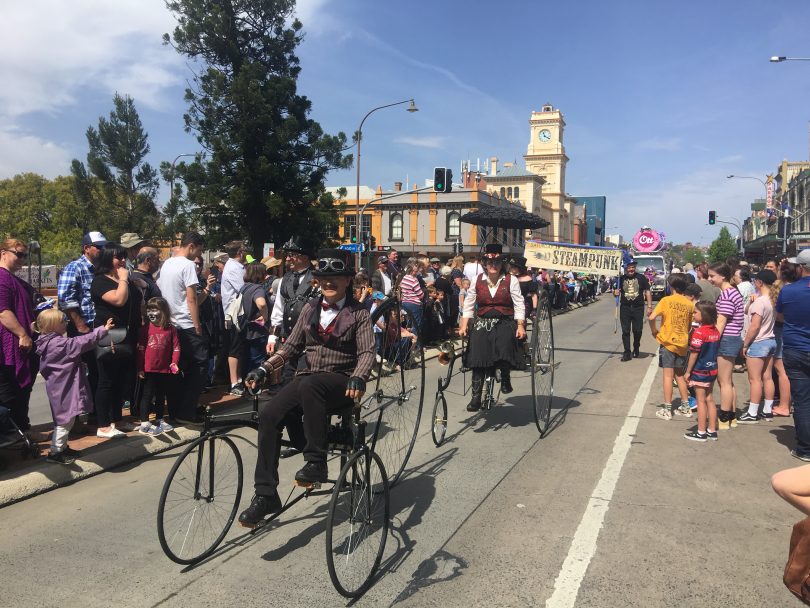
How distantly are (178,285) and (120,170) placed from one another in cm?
4385

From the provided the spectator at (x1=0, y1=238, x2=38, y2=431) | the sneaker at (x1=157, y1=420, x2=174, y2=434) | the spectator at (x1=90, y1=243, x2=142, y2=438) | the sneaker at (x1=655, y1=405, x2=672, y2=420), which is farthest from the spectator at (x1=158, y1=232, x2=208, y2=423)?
the sneaker at (x1=655, y1=405, x2=672, y2=420)

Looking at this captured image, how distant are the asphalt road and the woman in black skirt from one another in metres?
0.84

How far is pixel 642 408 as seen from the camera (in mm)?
8297

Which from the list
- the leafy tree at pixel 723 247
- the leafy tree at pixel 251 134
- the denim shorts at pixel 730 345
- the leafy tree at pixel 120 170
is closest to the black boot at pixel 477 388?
the denim shorts at pixel 730 345

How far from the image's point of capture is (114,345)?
5840 mm

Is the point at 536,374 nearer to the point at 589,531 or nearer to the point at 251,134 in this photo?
the point at 589,531

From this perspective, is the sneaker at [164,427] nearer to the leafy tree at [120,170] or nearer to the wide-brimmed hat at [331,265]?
the wide-brimmed hat at [331,265]

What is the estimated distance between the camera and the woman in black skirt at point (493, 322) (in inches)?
260

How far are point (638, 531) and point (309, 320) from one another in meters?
2.78

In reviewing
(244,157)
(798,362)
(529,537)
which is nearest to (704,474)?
(798,362)

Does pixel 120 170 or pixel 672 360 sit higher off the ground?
pixel 120 170

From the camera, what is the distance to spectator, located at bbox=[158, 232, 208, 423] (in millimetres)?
6555

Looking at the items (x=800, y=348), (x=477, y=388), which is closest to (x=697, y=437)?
(x=800, y=348)

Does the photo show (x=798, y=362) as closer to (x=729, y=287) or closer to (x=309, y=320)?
(x=729, y=287)
